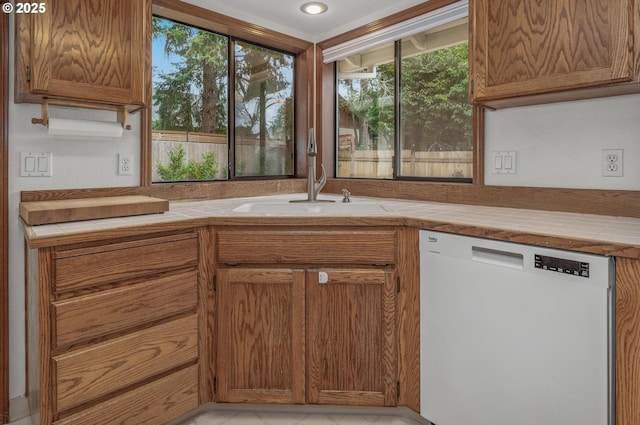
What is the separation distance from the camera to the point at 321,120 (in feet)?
9.32

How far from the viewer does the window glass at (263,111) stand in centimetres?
263

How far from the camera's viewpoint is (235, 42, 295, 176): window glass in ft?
8.62

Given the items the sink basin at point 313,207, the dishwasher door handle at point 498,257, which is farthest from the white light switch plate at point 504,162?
the dishwasher door handle at point 498,257

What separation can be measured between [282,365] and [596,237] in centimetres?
122

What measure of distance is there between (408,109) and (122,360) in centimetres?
196

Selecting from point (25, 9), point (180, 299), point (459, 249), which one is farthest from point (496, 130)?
point (25, 9)

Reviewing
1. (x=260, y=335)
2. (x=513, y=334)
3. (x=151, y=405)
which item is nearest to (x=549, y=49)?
(x=513, y=334)

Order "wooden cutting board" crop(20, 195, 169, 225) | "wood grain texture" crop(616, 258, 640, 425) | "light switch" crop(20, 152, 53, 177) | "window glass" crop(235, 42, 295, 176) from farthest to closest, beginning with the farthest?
"window glass" crop(235, 42, 295, 176), "light switch" crop(20, 152, 53, 177), "wooden cutting board" crop(20, 195, 169, 225), "wood grain texture" crop(616, 258, 640, 425)

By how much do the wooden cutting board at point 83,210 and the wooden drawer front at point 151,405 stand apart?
63cm

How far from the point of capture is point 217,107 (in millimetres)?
2506

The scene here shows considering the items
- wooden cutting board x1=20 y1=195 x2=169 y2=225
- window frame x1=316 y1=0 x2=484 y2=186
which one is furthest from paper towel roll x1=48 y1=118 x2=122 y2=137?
window frame x1=316 y1=0 x2=484 y2=186

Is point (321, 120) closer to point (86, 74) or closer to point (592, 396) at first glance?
point (86, 74)

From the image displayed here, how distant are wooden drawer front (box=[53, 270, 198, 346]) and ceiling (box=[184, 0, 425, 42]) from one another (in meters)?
1.52

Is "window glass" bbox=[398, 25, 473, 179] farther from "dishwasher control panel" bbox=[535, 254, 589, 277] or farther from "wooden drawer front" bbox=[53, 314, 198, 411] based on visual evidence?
"wooden drawer front" bbox=[53, 314, 198, 411]
